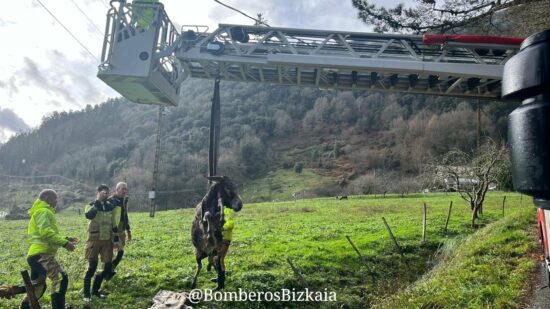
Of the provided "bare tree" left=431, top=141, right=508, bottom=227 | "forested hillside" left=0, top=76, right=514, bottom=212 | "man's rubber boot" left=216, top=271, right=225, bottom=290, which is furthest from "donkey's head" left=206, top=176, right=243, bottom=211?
"forested hillside" left=0, top=76, right=514, bottom=212

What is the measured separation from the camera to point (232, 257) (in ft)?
41.5

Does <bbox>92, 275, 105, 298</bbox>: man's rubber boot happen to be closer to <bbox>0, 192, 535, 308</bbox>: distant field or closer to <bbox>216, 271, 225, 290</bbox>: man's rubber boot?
<bbox>0, 192, 535, 308</bbox>: distant field

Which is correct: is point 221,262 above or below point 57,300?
above

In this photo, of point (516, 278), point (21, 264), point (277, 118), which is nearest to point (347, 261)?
point (516, 278)

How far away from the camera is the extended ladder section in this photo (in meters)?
8.60

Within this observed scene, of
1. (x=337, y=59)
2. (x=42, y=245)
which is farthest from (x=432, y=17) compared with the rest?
(x=42, y=245)

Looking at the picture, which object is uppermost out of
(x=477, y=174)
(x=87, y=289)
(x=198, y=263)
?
(x=477, y=174)

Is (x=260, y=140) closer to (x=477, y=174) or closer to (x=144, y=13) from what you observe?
(x=477, y=174)

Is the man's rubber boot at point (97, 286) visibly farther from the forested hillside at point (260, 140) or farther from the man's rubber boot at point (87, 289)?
the forested hillside at point (260, 140)

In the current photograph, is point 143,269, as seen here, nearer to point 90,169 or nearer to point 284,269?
point 284,269

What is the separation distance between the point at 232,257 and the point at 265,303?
3492 millimetres

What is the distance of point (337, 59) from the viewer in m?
8.78

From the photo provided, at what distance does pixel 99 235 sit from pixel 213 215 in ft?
10.0

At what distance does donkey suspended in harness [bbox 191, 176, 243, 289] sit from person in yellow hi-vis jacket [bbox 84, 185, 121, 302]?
7.28ft
